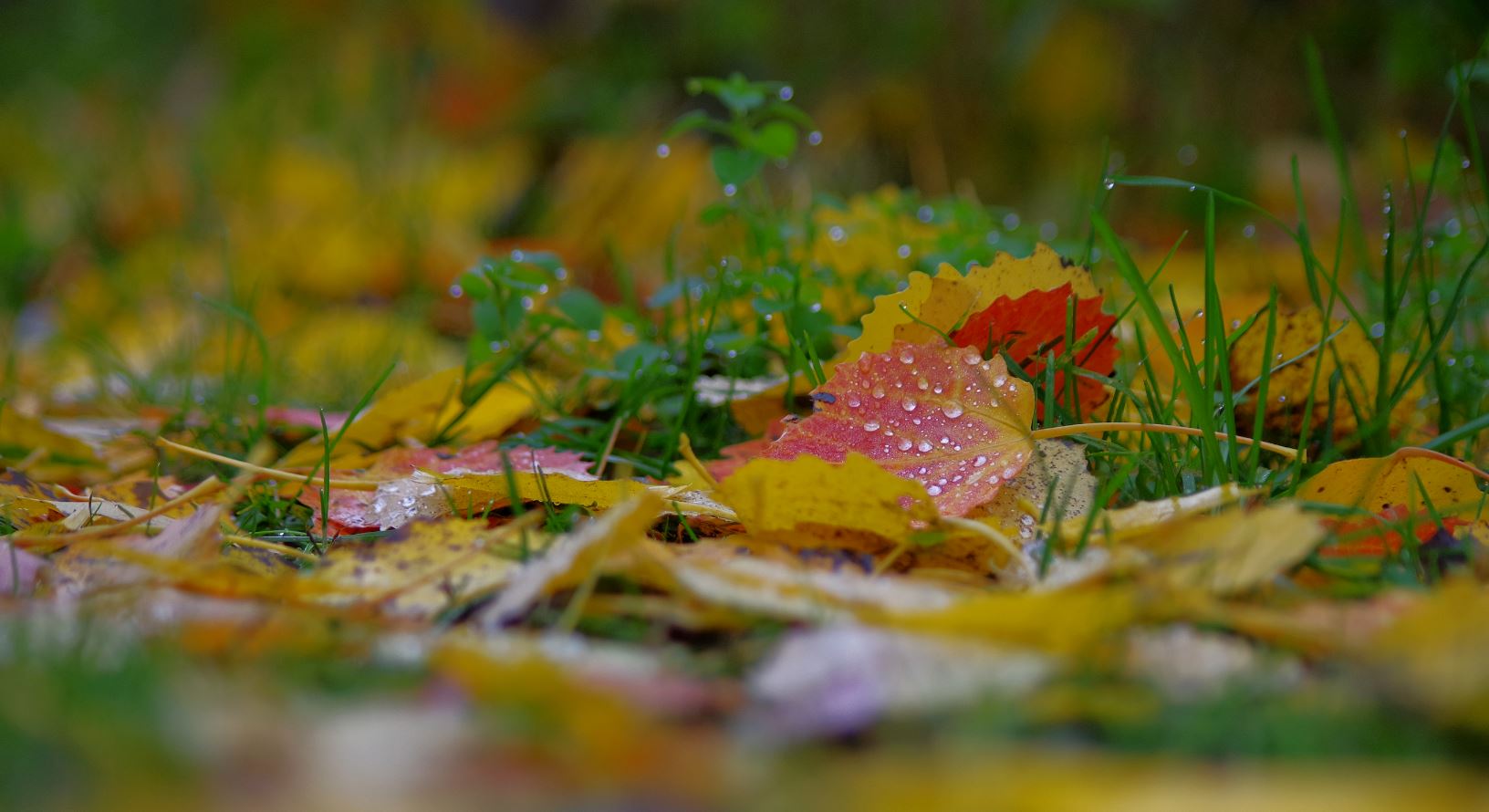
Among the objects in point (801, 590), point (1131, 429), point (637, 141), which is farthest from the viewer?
point (637, 141)

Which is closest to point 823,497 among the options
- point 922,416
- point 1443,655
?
point 922,416

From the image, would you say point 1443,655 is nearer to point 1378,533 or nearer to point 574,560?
point 1378,533

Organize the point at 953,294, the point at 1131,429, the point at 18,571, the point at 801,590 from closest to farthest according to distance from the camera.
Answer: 1. the point at 801,590
2. the point at 18,571
3. the point at 1131,429
4. the point at 953,294

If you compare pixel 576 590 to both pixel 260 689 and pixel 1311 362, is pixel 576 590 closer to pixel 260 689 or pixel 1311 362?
pixel 260 689

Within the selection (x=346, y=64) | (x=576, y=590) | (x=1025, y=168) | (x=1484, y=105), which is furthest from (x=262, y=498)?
(x=346, y=64)

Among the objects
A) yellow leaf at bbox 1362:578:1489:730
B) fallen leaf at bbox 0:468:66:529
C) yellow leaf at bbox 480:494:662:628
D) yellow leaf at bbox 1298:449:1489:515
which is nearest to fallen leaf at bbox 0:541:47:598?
fallen leaf at bbox 0:468:66:529

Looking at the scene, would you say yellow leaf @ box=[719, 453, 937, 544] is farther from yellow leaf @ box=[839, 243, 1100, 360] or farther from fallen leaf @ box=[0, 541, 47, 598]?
fallen leaf @ box=[0, 541, 47, 598]
